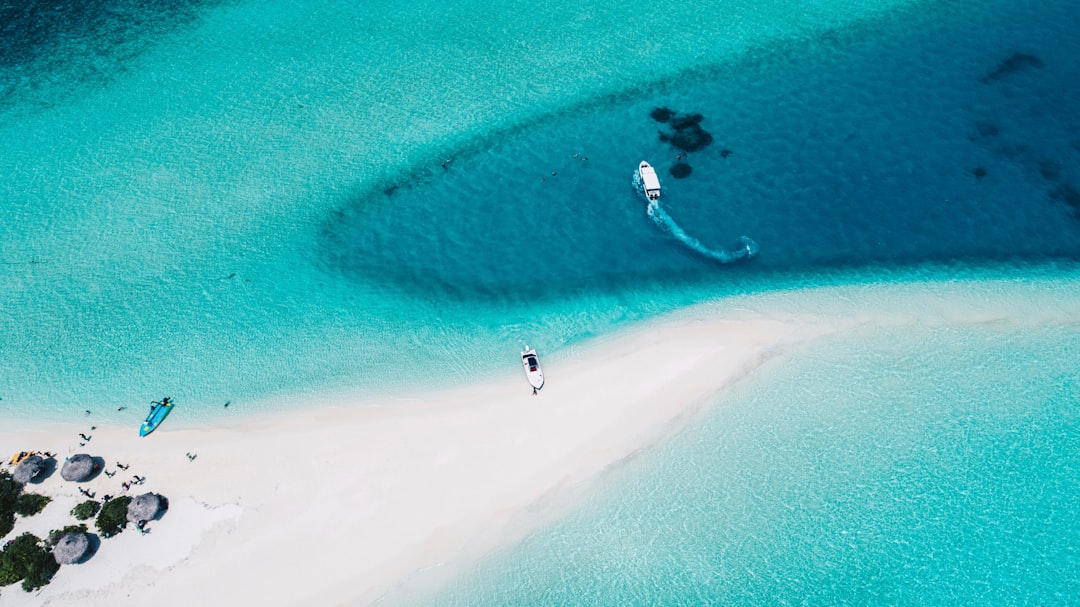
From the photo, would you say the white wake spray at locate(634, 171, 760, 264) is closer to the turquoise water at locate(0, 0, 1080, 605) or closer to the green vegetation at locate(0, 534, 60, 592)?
the turquoise water at locate(0, 0, 1080, 605)

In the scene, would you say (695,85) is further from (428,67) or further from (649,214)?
(428,67)

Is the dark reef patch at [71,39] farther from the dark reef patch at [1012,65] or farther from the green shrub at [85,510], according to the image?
the dark reef patch at [1012,65]

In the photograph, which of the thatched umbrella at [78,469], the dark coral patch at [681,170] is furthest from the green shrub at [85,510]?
the dark coral patch at [681,170]

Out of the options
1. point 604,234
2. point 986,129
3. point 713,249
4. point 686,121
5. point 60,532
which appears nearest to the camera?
point 60,532

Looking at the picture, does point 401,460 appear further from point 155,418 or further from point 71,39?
point 71,39

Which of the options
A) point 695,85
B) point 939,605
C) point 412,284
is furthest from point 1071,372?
point 412,284

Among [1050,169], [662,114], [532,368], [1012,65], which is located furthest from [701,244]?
[1012,65]
